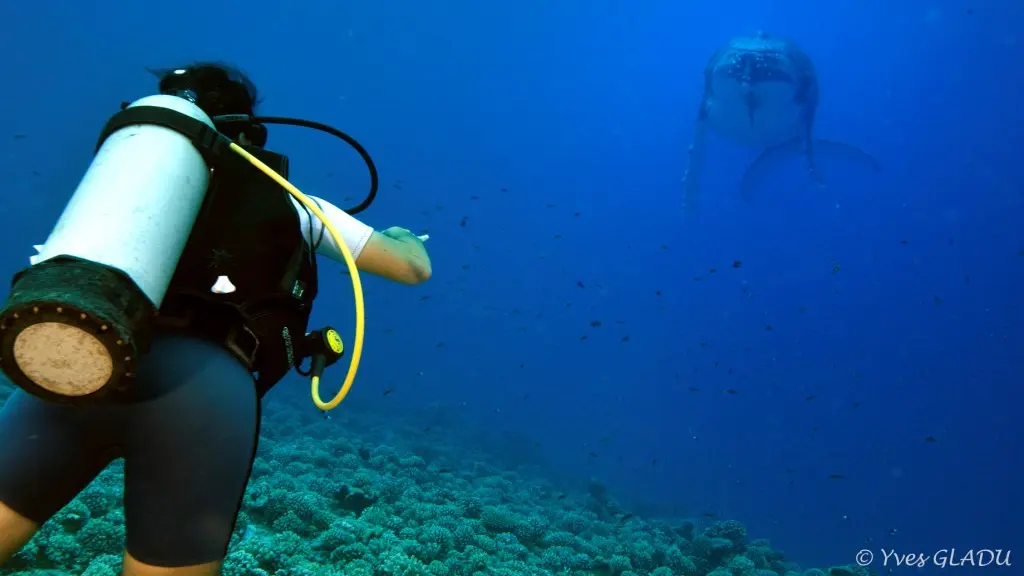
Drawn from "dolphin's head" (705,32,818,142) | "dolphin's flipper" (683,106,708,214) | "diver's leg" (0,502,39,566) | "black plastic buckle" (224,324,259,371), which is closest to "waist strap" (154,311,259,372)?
"black plastic buckle" (224,324,259,371)

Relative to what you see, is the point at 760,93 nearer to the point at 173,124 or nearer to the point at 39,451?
the point at 173,124

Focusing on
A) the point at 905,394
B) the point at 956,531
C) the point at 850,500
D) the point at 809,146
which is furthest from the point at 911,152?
the point at 809,146

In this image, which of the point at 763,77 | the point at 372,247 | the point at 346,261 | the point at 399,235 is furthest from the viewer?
the point at 763,77

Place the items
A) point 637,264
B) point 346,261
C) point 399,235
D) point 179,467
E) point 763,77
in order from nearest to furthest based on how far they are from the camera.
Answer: point 179,467 < point 346,261 < point 399,235 < point 763,77 < point 637,264

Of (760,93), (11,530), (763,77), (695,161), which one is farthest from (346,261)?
(695,161)

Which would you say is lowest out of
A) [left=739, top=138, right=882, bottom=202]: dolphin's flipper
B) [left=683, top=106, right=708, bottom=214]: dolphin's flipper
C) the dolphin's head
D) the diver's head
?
the diver's head

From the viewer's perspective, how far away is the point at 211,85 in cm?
213

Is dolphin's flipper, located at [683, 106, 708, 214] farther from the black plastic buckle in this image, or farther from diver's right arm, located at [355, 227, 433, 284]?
the black plastic buckle

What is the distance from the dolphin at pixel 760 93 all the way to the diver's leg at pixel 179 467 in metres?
18.2

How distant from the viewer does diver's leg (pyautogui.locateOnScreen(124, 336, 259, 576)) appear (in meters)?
1.58

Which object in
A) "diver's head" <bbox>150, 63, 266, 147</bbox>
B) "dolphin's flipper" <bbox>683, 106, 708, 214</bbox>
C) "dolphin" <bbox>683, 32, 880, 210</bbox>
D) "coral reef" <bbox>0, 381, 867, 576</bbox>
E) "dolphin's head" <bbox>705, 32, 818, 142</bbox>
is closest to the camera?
"diver's head" <bbox>150, 63, 266, 147</bbox>

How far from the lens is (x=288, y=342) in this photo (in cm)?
200

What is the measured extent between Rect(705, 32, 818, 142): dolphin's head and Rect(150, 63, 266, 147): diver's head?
57.2 feet

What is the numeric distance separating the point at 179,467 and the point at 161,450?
2.6 inches
